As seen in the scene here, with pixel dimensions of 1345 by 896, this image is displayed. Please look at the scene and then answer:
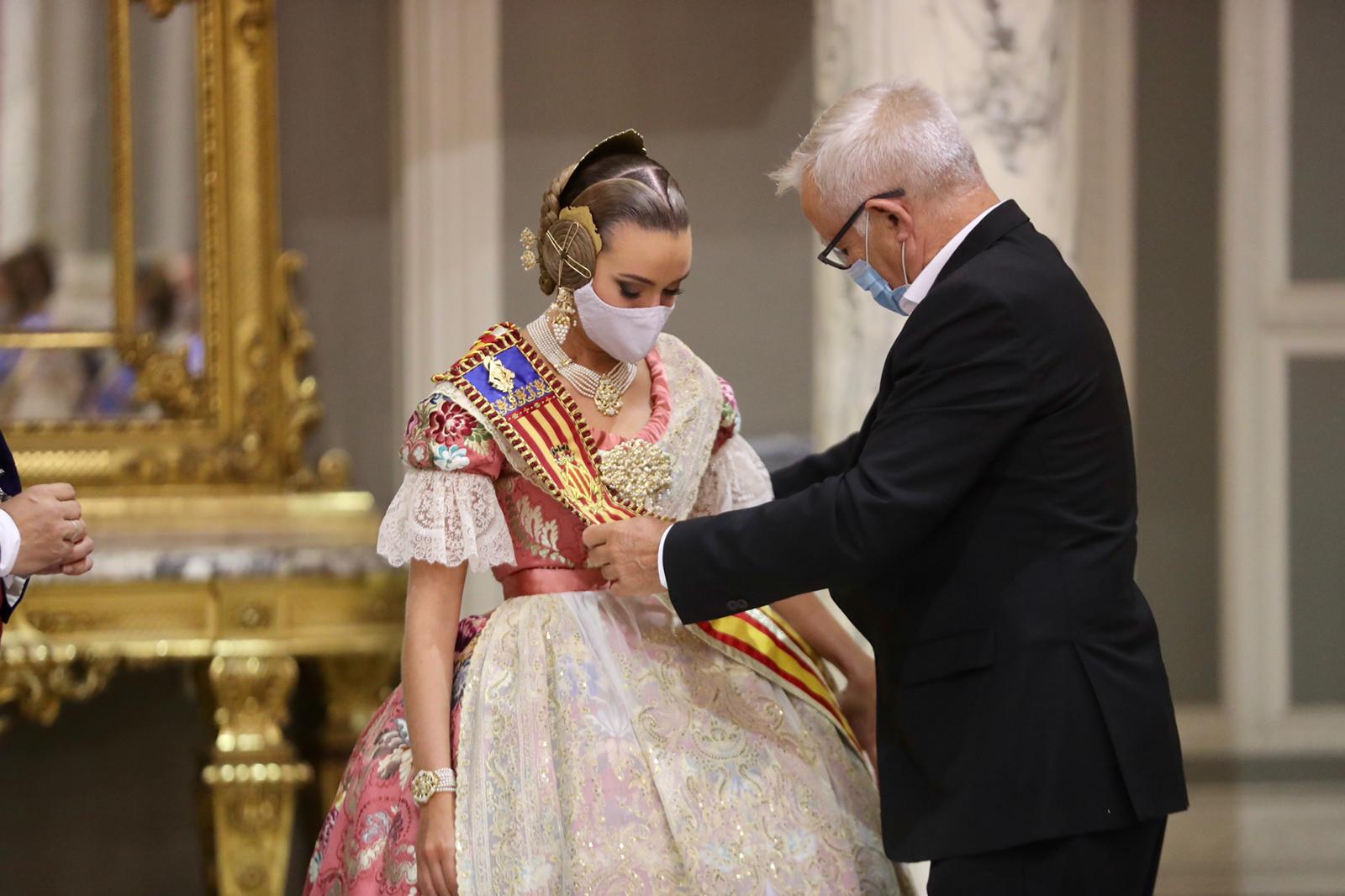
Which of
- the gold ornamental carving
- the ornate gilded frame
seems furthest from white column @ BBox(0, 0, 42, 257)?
the gold ornamental carving

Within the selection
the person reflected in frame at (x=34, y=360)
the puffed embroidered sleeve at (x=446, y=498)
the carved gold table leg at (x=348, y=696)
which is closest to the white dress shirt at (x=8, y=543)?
the puffed embroidered sleeve at (x=446, y=498)

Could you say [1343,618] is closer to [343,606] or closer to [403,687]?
[343,606]

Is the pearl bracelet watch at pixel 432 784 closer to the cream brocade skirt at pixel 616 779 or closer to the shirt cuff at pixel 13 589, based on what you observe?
the cream brocade skirt at pixel 616 779

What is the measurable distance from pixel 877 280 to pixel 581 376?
442 millimetres

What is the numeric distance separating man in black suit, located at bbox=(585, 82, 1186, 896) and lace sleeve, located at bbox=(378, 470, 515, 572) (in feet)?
0.82

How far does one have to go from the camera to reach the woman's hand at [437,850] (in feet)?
6.43

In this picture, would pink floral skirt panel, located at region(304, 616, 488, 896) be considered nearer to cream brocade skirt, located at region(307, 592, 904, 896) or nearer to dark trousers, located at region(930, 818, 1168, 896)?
cream brocade skirt, located at region(307, 592, 904, 896)

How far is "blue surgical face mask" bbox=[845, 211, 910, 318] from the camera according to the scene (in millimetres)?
2129

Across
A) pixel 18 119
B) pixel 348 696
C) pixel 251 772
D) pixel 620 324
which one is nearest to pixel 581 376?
pixel 620 324

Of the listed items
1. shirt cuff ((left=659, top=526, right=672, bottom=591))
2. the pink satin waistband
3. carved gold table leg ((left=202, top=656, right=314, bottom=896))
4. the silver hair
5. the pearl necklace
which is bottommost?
carved gold table leg ((left=202, top=656, right=314, bottom=896))

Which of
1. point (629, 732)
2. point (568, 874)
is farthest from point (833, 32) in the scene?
point (568, 874)

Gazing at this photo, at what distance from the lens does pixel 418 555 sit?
2.05 metres

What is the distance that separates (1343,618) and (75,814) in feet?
11.6

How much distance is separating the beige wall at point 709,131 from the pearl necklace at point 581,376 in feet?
5.88
